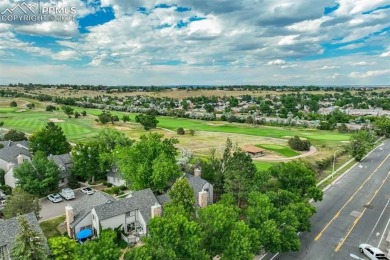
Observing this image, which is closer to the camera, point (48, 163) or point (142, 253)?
point (142, 253)

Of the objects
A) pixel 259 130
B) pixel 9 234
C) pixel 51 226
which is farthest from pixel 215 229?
pixel 259 130

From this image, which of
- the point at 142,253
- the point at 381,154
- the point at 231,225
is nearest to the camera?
the point at 142,253

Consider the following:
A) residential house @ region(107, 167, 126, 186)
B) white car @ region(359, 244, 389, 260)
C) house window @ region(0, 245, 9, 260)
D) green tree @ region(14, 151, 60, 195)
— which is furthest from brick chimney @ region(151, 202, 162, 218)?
white car @ region(359, 244, 389, 260)

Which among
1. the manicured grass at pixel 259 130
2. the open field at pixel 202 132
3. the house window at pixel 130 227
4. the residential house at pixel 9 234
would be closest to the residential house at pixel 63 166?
the house window at pixel 130 227

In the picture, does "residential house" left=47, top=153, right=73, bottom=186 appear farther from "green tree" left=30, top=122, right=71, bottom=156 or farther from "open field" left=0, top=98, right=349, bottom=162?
"open field" left=0, top=98, right=349, bottom=162

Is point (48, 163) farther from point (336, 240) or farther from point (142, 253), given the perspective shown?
point (336, 240)

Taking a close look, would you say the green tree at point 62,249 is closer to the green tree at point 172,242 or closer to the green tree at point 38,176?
the green tree at point 172,242

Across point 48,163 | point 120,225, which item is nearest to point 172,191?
point 120,225

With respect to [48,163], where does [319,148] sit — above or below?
below
